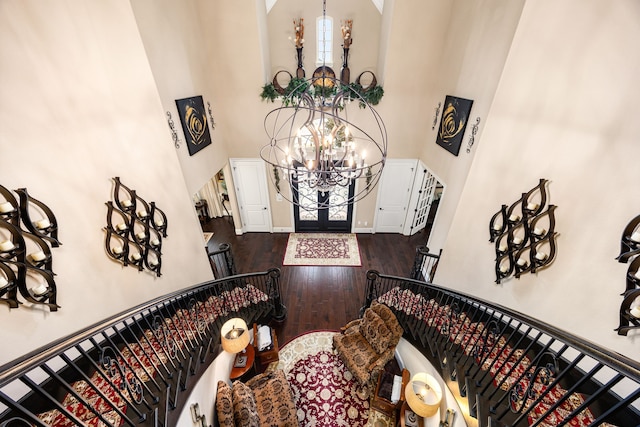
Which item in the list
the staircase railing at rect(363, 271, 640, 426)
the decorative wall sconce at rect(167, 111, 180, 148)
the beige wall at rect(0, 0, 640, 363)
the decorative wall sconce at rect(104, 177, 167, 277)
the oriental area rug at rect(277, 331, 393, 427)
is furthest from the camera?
the decorative wall sconce at rect(167, 111, 180, 148)

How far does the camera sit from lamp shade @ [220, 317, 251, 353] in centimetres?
319

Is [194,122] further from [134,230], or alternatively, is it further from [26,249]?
[26,249]

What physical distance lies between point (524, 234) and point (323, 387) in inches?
143

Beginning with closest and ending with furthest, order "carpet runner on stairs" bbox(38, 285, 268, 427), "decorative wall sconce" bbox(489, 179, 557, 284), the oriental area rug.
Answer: "carpet runner on stairs" bbox(38, 285, 268, 427), "decorative wall sconce" bbox(489, 179, 557, 284), the oriental area rug

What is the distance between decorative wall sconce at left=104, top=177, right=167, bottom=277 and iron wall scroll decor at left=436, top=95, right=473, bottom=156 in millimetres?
4831

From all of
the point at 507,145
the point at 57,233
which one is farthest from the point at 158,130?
the point at 507,145

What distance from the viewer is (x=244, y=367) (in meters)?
3.94

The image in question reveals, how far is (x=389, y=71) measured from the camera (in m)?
5.52

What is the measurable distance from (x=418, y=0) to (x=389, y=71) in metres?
1.22

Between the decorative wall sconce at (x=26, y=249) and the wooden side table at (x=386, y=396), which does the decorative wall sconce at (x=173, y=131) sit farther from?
the wooden side table at (x=386, y=396)

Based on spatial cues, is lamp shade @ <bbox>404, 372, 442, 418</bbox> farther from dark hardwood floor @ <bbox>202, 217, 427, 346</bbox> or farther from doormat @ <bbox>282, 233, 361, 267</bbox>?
doormat @ <bbox>282, 233, 361, 267</bbox>

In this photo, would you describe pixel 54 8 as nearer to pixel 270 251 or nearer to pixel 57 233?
pixel 57 233

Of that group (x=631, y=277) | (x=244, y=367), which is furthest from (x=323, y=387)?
(x=631, y=277)

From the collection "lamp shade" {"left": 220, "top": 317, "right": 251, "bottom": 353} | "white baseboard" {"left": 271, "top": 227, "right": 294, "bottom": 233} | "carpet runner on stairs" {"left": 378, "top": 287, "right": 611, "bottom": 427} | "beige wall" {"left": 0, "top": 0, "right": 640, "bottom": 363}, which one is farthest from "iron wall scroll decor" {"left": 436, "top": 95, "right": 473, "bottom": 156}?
"white baseboard" {"left": 271, "top": 227, "right": 294, "bottom": 233}
